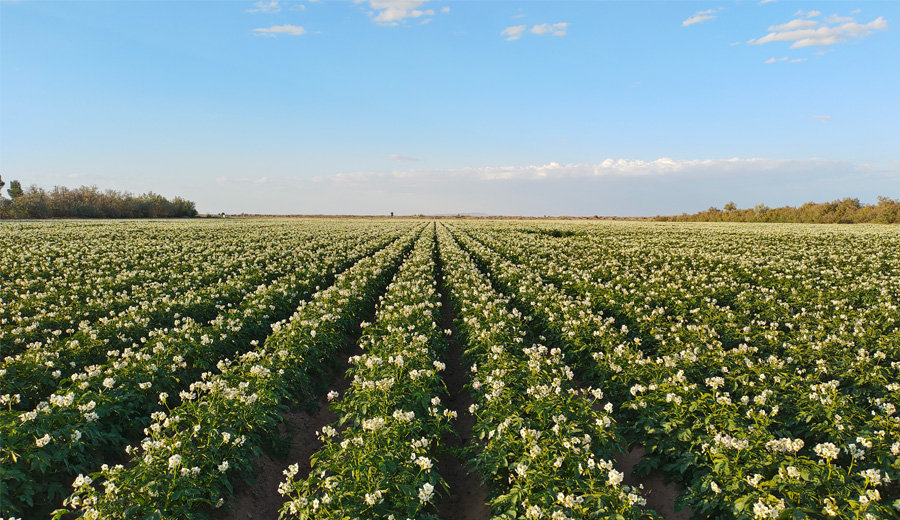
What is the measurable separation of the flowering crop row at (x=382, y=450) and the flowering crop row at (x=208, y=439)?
3.08 feet

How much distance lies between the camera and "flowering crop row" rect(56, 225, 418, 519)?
410 centimetres

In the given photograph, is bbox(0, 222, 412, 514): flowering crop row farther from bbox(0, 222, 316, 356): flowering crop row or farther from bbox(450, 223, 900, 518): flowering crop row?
bbox(450, 223, 900, 518): flowering crop row

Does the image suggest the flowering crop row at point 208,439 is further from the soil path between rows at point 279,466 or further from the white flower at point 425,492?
the white flower at point 425,492

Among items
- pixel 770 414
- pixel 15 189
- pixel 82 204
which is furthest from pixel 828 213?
pixel 15 189

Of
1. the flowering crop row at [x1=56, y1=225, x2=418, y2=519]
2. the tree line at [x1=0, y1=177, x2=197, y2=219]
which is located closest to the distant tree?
the tree line at [x1=0, y1=177, x2=197, y2=219]

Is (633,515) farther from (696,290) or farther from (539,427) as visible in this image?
(696,290)

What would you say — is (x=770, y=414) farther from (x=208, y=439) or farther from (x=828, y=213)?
(x=828, y=213)

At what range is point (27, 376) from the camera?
6.98 meters

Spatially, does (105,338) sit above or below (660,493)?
above

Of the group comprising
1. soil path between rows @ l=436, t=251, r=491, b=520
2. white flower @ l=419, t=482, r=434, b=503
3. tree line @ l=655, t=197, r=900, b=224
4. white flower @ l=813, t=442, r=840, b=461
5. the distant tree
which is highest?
the distant tree

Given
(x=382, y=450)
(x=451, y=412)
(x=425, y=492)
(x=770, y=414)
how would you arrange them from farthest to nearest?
(x=770, y=414) → (x=451, y=412) → (x=382, y=450) → (x=425, y=492)

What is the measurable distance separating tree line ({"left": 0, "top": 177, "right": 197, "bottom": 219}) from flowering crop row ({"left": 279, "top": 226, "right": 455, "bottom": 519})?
100020 mm

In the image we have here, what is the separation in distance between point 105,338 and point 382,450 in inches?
314

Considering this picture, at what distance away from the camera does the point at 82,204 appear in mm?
82875
